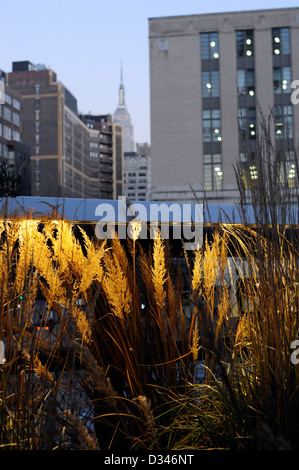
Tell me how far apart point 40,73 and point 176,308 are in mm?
99083

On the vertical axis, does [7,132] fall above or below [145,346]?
Answer: above

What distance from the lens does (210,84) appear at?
38.0 meters

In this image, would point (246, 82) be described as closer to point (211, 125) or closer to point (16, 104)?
point (211, 125)

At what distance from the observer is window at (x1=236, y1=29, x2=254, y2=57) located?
37750 mm

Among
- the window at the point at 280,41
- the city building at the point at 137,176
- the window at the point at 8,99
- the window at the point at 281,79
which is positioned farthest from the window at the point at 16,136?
the city building at the point at 137,176

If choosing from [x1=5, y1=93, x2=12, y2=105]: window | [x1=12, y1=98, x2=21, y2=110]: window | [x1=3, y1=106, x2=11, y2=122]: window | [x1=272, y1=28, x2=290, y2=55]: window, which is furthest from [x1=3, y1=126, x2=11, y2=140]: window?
[x1=272, y1=28, x2=290, y2=55]: window

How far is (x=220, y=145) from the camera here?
3688 cm

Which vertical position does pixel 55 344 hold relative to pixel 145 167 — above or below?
below

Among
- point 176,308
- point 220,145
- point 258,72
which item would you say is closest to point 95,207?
point 176,308

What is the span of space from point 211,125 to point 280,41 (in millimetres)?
7555

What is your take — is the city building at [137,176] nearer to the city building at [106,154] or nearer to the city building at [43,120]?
the city building at [106,154]

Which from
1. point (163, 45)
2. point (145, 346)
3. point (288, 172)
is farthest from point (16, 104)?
point (145, 346)

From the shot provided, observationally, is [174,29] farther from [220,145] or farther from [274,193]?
[274,193]

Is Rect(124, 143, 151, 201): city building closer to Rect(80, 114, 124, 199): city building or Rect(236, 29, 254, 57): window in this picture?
Rect(80, 114, 124, 199): city building
